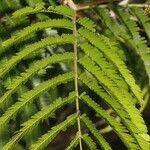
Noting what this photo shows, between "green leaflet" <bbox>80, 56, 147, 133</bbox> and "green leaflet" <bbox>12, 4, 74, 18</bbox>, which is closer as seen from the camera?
"green leaflet" <bbox>80, 56, 147, 133</bbox>

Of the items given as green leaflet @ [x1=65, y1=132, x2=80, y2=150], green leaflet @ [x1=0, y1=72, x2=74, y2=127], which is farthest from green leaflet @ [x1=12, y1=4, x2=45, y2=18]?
green leaflet @ [x1=65, y1=132, x2=80, y2=150]

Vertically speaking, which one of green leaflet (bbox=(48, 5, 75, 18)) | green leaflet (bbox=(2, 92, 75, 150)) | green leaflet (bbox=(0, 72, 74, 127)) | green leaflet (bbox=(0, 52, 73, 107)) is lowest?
green leaflet (bbox=(2, 92, 75, 150))

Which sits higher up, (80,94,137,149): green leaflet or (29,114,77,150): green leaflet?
(29,114,77,150): green leaflet

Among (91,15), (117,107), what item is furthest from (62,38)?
(91,15)

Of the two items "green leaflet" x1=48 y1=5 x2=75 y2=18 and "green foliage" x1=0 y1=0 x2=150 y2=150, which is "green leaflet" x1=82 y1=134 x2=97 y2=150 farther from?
"green leaflet" x1=48 y1=5 x2=75 y2=18

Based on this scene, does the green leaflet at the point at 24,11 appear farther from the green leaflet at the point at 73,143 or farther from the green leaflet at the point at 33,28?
the green leaflet at the point at 73,143

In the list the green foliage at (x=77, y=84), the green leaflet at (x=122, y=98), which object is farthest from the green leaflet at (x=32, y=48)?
the green leaflet at (x=122, y=98)
